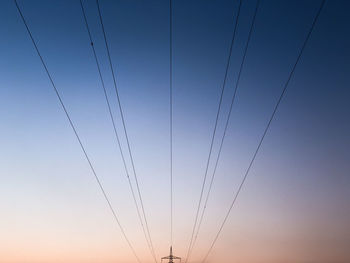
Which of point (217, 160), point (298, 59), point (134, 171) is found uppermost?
point (298, 59)

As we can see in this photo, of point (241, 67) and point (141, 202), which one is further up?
point (241, 67)

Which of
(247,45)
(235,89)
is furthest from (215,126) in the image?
(247,45)

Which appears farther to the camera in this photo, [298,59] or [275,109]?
[275,109]

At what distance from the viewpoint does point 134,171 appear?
1694 centimetres

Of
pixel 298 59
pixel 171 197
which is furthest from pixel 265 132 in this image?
pixel 171 197

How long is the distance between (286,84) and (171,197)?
42.7 ft

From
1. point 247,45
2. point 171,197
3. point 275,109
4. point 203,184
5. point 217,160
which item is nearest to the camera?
point 247,45

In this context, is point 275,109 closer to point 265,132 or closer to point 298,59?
point 265,132

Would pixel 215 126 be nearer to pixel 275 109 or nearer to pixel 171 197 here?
pixel 275 109

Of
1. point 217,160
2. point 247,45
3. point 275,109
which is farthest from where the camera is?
point 217,160

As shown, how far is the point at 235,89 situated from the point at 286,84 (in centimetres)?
258

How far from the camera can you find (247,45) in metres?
12.3

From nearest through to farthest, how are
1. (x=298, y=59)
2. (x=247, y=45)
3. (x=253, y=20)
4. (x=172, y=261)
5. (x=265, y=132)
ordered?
(x=253, y=20)
(x=247, y=45)
(x=298, y=59)
(x=265, y=132)
(x=172, y=261)

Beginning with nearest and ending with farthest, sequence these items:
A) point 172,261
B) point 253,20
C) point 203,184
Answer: point 253,20
point 203,184
point 172,261
